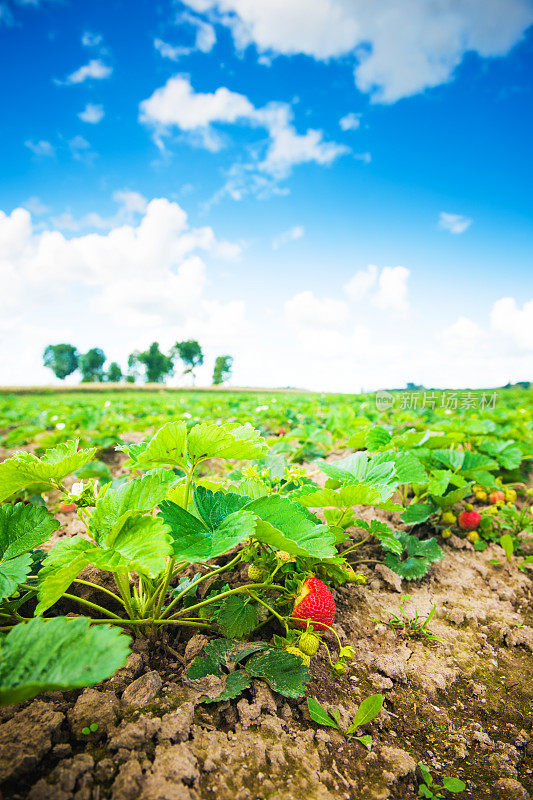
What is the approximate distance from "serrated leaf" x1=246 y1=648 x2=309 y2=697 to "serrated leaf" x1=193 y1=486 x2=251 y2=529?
49 centimetres

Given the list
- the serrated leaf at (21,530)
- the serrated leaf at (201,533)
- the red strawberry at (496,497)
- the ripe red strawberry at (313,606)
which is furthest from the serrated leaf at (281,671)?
the red strawberry at (496,497)

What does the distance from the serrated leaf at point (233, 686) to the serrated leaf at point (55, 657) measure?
19.7 inches

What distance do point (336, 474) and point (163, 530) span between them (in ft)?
2.79

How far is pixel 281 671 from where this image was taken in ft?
3.98

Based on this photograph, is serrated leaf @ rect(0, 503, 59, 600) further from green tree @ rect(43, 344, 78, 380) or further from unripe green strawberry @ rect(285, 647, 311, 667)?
green tree @ rect(43, 344, 78, 380)

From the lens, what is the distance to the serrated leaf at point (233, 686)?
113 cm

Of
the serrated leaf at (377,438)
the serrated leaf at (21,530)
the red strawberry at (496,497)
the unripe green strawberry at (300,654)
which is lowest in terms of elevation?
the unripe green strawberry at (300,654)

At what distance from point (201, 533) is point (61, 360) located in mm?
78381

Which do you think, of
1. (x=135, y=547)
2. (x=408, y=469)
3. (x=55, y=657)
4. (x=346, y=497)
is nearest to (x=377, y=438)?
(x=408, y=469)

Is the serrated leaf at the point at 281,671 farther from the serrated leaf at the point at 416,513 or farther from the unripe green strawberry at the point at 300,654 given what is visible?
the serrated leaf at the point at 416,513

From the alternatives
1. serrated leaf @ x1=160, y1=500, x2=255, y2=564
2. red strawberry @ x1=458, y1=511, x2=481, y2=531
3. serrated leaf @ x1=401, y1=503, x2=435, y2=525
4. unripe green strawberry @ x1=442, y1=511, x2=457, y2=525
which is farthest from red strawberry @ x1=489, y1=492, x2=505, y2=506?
serrated leaf @ x1=160, y1=500, x2=255, y2=564

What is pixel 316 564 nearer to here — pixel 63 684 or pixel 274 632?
pixel 274 632

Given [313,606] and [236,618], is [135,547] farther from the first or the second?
[313,606]

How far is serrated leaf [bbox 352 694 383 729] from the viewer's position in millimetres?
1165
